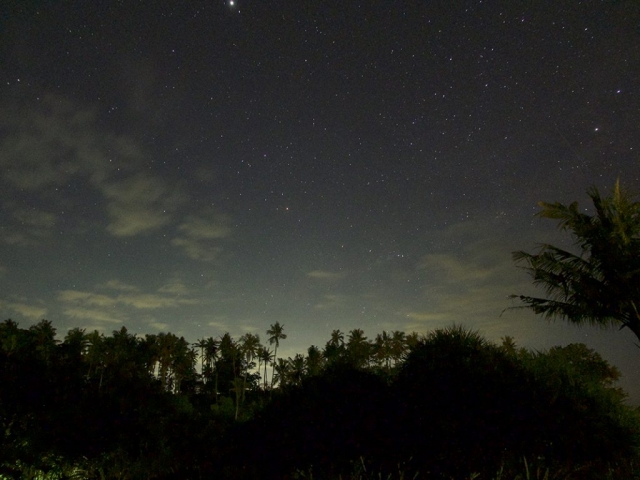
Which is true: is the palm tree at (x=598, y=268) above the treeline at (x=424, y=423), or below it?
above

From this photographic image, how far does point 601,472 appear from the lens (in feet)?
29.5

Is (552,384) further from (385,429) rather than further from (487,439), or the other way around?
(385,429)

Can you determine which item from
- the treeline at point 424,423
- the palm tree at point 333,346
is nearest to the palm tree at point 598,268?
the treeline at point 424,423

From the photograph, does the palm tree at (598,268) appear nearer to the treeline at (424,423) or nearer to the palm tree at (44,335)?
the treeline at (424,423)

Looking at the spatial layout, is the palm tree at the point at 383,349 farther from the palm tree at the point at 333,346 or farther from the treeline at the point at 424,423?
the treeline at the point at 424,423

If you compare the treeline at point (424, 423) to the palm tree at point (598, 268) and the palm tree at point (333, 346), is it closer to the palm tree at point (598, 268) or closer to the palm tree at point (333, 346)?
the palm tree at point (598, 268)

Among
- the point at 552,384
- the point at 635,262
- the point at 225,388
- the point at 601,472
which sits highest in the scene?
the point at 635,262

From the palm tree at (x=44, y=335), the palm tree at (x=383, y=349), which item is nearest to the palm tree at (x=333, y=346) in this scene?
the palm tree at (x=383, y=349)

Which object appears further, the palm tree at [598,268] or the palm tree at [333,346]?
the palm tree at [333,346]

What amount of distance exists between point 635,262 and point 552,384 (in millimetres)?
6607

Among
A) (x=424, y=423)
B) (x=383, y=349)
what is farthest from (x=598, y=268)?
(x=383, y=349)

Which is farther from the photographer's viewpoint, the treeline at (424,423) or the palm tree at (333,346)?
the palm tree at (333,346)

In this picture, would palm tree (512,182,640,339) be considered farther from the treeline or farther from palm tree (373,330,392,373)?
palm tree (373,330,392,373)

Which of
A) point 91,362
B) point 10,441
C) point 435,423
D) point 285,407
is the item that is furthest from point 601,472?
point 91,362
